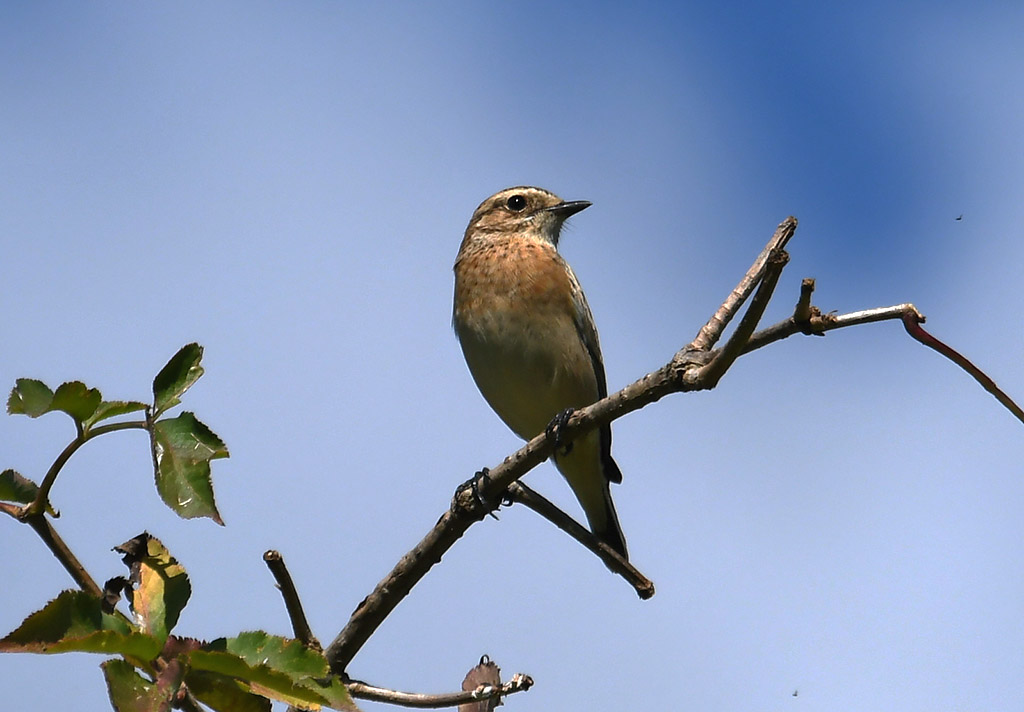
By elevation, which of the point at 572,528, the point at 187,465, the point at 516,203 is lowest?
the point at 187,465

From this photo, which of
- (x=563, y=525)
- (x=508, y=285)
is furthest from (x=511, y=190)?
(x=563, y=525)

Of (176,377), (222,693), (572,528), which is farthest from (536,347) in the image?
(222,693)

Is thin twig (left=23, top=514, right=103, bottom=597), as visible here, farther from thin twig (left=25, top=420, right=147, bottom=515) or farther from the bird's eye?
the bird's eye

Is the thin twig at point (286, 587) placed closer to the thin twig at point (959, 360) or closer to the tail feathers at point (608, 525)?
the thin twig at point (959, 360)

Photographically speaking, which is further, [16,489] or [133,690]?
[16,489]

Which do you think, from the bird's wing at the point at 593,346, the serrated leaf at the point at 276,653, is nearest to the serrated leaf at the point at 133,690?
the serrated leaf at the point at 276,653

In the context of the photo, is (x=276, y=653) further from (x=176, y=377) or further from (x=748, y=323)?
(x=748, y=323)
